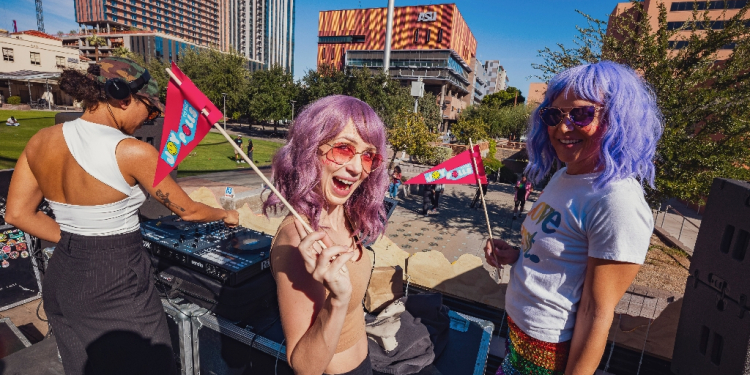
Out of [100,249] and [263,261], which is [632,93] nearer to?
[263,261]

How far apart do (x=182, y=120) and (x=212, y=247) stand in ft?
3.91

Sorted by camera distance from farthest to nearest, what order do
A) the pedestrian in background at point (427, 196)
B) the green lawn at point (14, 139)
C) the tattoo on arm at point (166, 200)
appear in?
1. the green lawn at point (14, 139)
2. the pedestrian in background at point (427, 196)
3. the tattoo on arm at point (166, 200)

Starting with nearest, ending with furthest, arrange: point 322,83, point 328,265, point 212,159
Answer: point 328,265, point 212,159, point 322,83

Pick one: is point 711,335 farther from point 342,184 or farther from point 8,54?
point 8,54

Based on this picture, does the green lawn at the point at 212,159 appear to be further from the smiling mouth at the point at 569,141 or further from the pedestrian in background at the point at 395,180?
the smiling mouth at the point at 569,141

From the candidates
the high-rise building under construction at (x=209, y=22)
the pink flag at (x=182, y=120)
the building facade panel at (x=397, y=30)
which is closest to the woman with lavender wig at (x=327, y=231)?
the pink flag at (x=182, y=120)

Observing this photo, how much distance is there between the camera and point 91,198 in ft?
5.48

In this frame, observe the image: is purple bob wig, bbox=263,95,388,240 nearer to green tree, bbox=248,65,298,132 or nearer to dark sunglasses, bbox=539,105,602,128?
dark sunglasses, bbox=539,105,602,128

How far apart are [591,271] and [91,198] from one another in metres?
2.23

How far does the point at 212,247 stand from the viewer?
2430 mm

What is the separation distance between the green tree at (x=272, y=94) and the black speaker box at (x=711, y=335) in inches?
1498

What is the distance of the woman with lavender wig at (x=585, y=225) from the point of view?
1.29 metres

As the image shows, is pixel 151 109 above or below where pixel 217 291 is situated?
above

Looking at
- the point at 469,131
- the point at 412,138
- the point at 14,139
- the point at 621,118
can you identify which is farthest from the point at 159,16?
the point at 621,118
